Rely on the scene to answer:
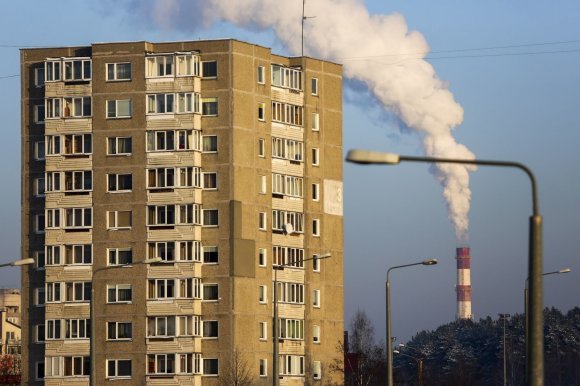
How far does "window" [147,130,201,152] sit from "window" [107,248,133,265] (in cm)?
861

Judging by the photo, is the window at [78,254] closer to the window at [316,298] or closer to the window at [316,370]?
the window at [316,298]

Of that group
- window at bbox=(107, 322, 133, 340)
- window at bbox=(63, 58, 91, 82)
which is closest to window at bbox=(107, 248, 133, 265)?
window at bbox=(107, 322, 133, 340)

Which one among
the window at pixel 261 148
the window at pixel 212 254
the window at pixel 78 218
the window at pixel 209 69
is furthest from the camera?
the window at pixel 261 148

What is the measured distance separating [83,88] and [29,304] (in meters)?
19.4

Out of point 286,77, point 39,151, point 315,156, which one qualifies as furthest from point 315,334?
point 39,151

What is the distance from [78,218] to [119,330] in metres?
10.3

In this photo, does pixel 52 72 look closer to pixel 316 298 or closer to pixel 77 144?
pixel 77 144

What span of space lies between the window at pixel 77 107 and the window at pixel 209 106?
952 centimetres

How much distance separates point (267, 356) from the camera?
4761 inches

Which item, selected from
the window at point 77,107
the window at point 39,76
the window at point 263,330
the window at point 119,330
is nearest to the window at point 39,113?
the window at point 39,76

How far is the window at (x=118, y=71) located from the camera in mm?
122375

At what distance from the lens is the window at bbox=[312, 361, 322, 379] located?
126 m

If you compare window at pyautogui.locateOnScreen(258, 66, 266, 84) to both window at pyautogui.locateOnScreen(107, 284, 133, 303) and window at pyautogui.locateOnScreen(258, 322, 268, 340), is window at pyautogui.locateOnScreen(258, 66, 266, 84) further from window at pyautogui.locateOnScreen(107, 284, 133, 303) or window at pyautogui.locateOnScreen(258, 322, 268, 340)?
window at pyautogui.locateOnScreen(107, 284, 133, 303)

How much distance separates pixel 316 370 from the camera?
126 metres
